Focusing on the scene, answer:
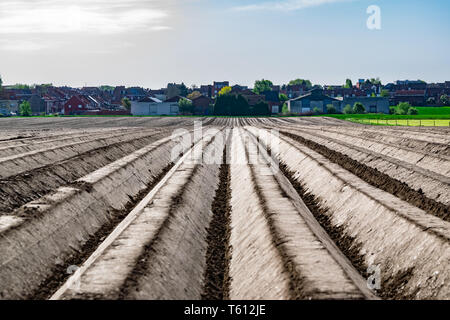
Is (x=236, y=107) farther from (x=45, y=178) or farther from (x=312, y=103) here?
(x=45, y=178)

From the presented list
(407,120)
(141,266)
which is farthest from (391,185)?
(407,120)

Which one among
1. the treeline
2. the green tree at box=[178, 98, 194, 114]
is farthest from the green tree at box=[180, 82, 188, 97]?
the treeline

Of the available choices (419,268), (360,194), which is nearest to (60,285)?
(419,268)

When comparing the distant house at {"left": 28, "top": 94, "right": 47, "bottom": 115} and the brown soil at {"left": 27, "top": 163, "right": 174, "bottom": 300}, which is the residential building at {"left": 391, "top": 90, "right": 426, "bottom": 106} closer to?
the distant house at {"left": 28, "top": 94, "right": 47, "bottom": 115}

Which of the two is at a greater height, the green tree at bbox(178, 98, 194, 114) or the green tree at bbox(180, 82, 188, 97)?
the green tree at bbox(180, 82, 188, 97)

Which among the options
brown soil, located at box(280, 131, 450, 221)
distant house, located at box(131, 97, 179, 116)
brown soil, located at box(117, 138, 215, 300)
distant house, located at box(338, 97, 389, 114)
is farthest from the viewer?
distant house, located at box(131, 97, 179, 116)

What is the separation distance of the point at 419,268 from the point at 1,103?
15691cm

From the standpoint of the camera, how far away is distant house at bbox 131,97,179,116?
12838 cm

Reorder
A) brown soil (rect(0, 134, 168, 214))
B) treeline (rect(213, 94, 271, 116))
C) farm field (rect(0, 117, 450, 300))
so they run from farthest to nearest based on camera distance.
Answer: treeline (rect(213, 94, 271, 116))
brown soil (rect(0, 134, 168, 214))
farm field (rect(0, 117, 450, 300))

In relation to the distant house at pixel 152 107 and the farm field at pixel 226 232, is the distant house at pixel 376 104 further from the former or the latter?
the farm field at pixel 226 232

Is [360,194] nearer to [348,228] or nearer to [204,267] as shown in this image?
[348,228]

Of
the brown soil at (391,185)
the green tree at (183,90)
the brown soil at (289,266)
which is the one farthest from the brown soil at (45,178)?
the green tree at (183,90)

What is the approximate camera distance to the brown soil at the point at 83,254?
12.4 m

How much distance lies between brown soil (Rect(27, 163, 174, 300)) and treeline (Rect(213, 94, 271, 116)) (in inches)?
3905
